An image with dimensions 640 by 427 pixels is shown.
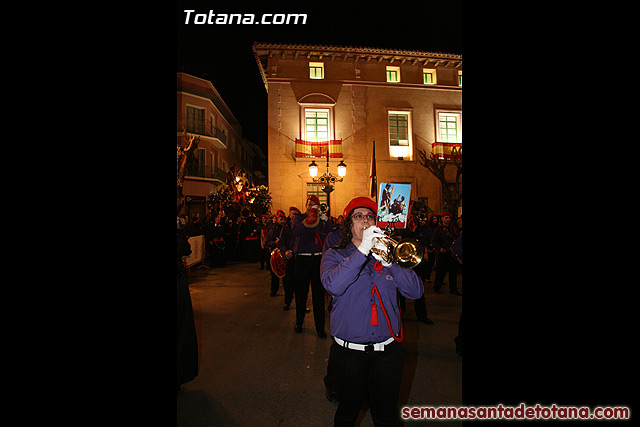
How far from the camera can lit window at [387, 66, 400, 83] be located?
2233cm

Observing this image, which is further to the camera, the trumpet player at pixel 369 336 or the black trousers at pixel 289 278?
the black trousers at pixel 289 278

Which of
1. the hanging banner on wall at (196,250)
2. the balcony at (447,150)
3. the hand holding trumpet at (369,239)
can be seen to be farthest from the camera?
the balcony at (447,150)

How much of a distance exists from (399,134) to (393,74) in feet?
13.5

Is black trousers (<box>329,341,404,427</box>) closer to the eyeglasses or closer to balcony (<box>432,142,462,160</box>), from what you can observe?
the eyeglasses

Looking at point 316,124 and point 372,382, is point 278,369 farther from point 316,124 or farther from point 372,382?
point 316,124

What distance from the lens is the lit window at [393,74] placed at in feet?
73.3

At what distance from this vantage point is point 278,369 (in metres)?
4.25

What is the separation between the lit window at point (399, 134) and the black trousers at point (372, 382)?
20.7m

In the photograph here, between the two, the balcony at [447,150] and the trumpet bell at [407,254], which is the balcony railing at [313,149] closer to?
the balcony at [447,150]

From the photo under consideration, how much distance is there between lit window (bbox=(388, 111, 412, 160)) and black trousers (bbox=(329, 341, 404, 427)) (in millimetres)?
20695

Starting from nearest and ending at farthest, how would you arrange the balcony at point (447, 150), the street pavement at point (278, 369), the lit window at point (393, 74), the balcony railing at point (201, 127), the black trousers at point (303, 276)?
the street pavement at point (278, 369), the black trousers at point (303, 276), the balcony at point (447, 150), the lit window at point (393, 74), the balcony railing at point (201, 127)

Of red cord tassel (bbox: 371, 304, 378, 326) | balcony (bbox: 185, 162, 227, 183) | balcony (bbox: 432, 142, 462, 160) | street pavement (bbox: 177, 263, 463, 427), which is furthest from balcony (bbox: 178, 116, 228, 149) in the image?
red cord tassel (bbox: 371, 304, 378, 326)

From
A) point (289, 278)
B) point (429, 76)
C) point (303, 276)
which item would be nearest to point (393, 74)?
point (429, 76)

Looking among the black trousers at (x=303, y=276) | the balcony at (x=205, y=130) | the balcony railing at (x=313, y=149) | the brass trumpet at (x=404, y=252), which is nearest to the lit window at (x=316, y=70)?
the balcony railing at (x=313, y=149)
